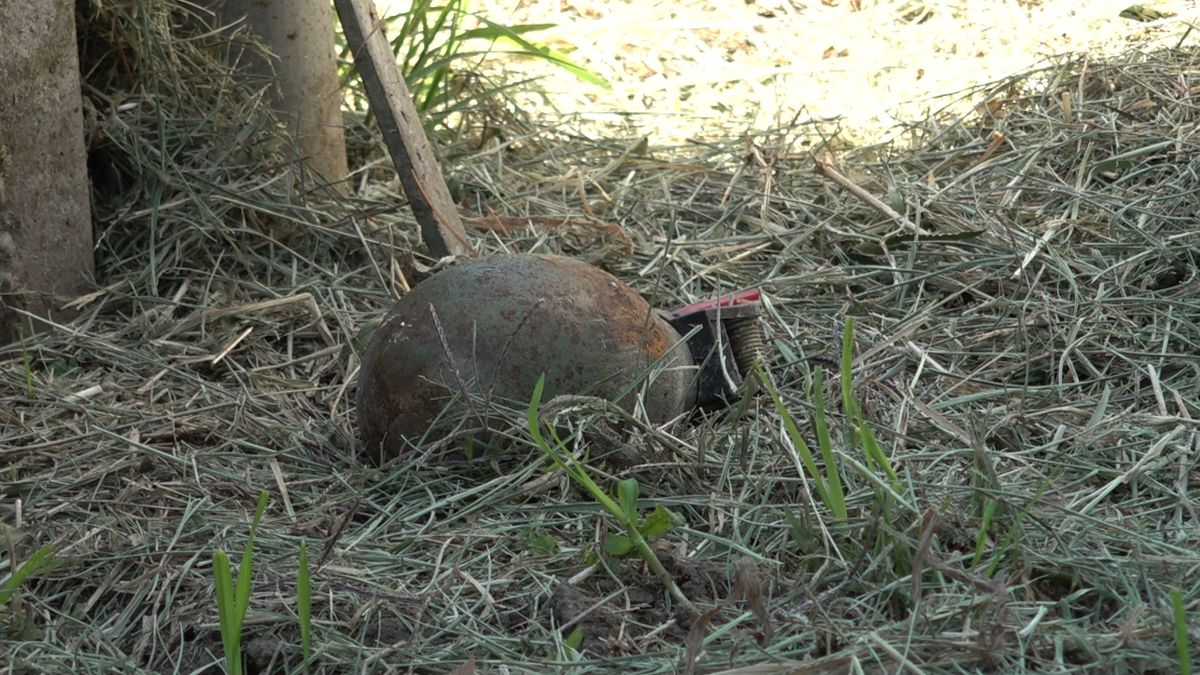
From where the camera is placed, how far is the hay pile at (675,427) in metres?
1.91

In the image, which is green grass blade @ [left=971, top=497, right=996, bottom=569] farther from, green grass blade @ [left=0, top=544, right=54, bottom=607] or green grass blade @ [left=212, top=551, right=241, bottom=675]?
green grass blade @ [left=0, top=544, right=54, bottom=607]

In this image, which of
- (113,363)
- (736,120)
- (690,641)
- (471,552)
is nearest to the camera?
(690,641)

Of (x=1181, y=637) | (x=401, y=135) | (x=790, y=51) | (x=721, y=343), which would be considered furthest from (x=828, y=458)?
(x=790, y=51)

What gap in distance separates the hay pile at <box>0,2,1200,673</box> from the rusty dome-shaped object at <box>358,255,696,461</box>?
0.31 ft

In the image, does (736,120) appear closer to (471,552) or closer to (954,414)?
(954,414)

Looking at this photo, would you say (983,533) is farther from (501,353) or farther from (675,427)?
(501,353)

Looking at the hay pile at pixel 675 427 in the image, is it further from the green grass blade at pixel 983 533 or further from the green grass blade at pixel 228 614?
the green grass blade at pixel 228 614

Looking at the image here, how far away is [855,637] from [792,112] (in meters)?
3.07

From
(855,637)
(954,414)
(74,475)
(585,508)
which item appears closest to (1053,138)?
(954,414)

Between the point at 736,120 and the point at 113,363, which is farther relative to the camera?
the point at 736,120

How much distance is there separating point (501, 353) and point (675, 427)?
0.35 metres

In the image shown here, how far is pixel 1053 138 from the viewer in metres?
3.85

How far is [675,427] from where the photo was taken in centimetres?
251

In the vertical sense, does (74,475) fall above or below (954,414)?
above
